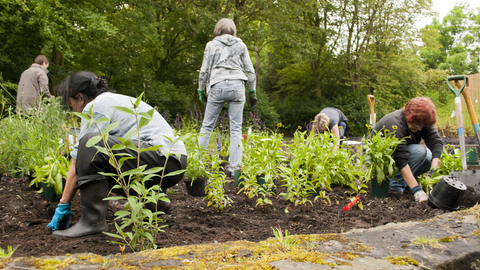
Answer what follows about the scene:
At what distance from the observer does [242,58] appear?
3.93 m

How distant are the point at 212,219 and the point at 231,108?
1813mm

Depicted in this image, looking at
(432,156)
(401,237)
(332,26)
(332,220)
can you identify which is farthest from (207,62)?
(332,26)

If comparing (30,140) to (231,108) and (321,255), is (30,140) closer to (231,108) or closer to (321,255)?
(231,108)

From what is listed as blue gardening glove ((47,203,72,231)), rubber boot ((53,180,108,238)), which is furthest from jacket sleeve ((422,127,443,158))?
blue gardening glove ((47,203,72,231))

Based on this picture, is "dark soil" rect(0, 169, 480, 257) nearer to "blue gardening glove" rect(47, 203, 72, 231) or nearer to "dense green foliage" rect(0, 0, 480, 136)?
"blue gardening glove" rect(47, 203, 72, 231)

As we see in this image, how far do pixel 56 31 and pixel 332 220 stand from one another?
8.81 metres

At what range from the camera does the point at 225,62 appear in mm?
3777

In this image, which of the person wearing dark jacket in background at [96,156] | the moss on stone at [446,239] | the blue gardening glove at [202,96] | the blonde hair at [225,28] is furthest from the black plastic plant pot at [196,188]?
the moss on stone at [446,239]

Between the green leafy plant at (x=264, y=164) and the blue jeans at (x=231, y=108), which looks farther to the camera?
the blue jeans at (x=231, y=108)

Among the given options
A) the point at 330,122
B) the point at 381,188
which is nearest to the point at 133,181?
the point at 381,188

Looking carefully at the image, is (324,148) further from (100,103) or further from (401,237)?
(100,103)

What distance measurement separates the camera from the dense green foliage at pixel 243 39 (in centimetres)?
916

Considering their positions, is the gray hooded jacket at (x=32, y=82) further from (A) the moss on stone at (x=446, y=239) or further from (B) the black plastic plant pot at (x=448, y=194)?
(A) the moss on stone at (x=446, y=239)

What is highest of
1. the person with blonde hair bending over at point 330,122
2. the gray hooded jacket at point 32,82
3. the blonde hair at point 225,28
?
the blonde hair at point 225,28
